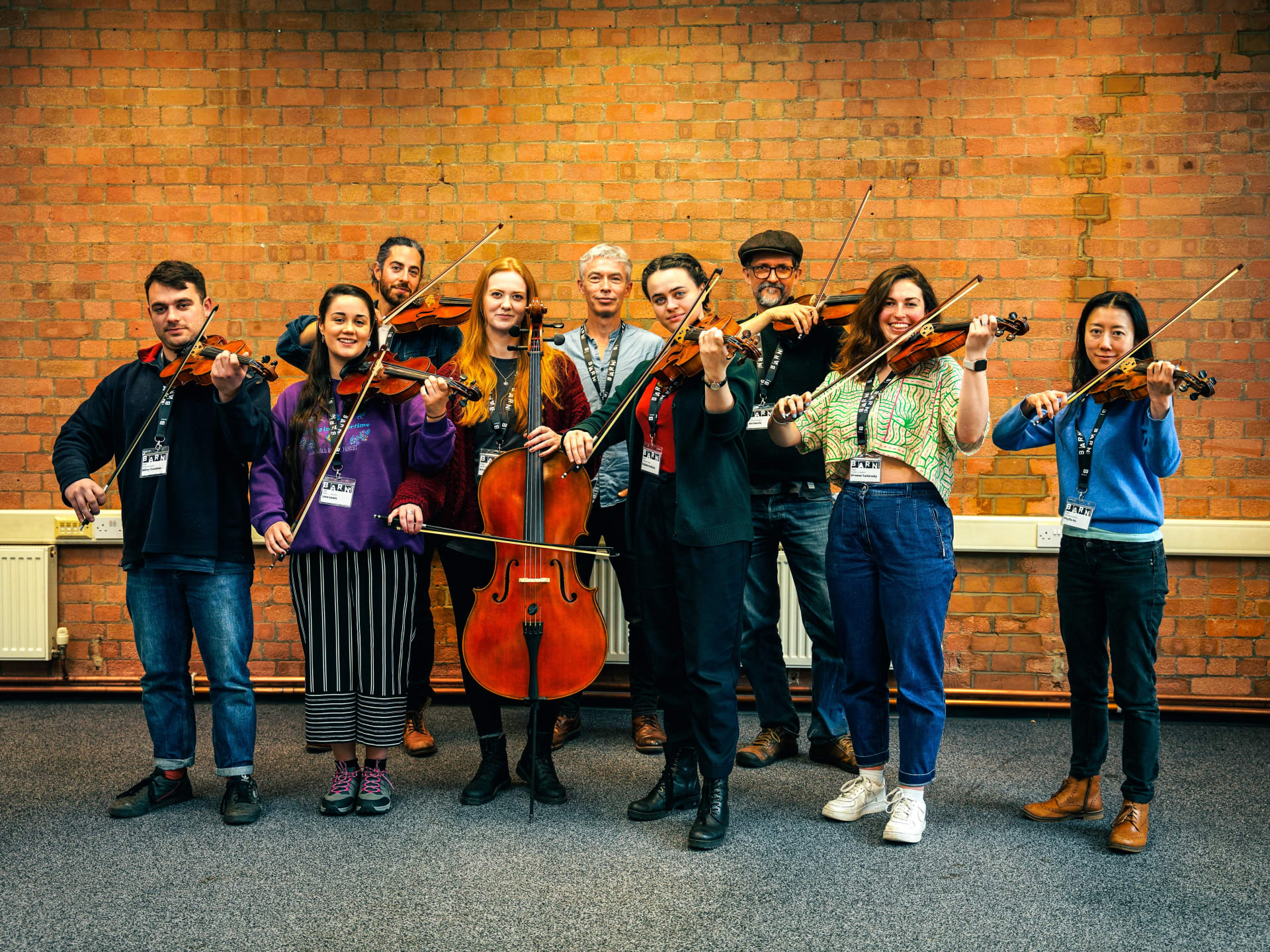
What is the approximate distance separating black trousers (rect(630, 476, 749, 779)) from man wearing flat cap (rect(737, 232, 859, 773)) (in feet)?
2.09

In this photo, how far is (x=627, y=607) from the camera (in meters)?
3.38

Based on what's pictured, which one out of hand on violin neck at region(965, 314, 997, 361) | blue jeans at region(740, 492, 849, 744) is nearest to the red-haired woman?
blue jeans at region(740, 492, 849, 744)

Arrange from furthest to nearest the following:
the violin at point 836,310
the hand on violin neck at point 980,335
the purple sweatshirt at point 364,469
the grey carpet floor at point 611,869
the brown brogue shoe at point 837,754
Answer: the brown brogue shoe at point 837,754 → the violin at point 836,310 → the purple sweatshirt at point 364,469 → the hand on violin neck at point 980,335 → the grey carpet floor at point 611,869

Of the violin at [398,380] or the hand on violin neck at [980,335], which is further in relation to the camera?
the violin at [398,380]

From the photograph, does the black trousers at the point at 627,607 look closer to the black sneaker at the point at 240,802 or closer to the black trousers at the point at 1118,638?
the black sneaker at the point at 240,802

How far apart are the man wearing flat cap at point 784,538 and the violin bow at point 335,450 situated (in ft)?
4.15

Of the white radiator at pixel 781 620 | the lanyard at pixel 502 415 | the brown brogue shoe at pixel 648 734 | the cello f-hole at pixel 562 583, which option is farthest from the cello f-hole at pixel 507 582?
the white radiator at pixel 781 620

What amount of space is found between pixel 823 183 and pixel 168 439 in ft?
8.77

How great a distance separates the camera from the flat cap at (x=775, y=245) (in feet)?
10.9

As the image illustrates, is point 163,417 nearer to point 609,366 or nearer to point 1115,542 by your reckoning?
point 609,366

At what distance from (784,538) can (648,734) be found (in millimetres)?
877

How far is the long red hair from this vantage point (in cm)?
283

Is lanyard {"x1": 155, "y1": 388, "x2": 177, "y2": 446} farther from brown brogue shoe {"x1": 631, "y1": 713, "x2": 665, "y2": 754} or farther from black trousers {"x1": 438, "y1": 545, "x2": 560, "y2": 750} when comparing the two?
brown brogue shoe {"x1": 631, "y1": 713, "x2": 665, "y2": 754}

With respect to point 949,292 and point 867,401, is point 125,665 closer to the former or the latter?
point 867,401
